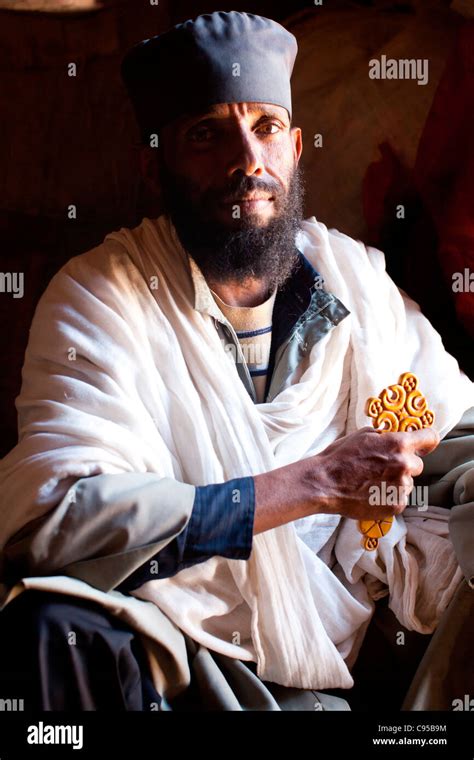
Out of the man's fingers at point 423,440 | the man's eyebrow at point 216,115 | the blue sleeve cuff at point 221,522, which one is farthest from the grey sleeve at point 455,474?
the man's eyebrow at point 216,115

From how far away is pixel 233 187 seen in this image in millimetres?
3168

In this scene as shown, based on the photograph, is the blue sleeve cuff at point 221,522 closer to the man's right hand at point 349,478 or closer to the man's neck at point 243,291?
the man's right hand at point 349,478

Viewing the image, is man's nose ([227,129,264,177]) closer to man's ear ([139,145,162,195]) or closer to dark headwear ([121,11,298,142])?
dark headwear ([121,11,298,142])

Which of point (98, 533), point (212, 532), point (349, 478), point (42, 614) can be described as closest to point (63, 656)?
point (42, 614)

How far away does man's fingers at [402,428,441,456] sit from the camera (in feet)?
10.1

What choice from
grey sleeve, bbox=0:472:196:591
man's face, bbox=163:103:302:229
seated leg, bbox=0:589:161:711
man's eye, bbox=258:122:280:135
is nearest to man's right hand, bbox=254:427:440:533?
grey sleeve, bbox=0:472:196:591

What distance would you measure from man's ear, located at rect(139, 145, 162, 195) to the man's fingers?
100cm

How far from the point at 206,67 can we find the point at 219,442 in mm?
982

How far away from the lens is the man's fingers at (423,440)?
3.08 metres

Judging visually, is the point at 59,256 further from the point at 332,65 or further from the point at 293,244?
the point at 332,65

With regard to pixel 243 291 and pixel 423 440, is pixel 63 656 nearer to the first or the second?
pixel 423 440

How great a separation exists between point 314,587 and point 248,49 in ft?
4.72

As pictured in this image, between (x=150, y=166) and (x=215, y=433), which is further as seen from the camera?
(x=150, y=166)

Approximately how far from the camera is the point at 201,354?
10.2 ft
